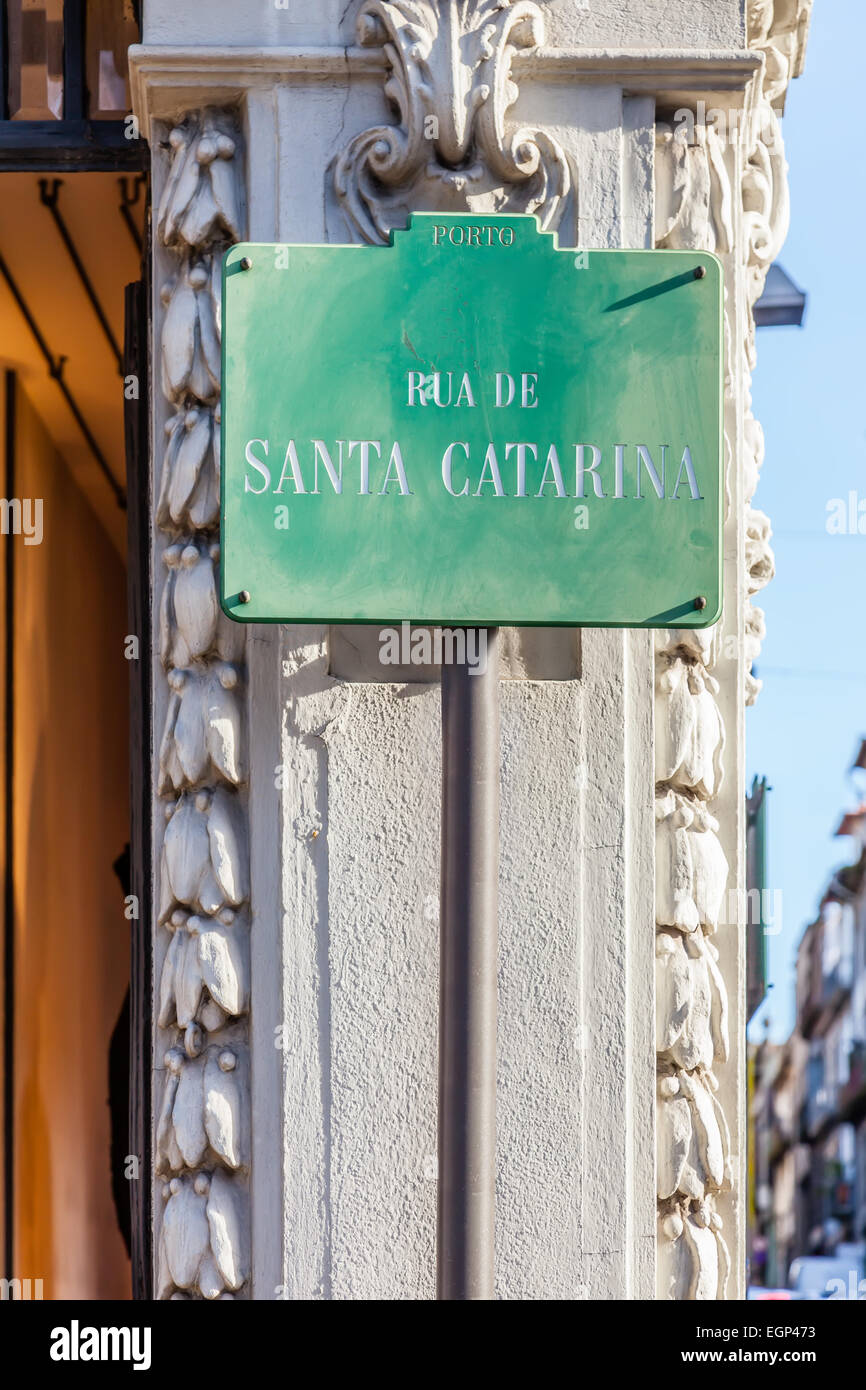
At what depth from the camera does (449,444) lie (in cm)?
441

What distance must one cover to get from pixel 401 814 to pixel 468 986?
37.2 inches

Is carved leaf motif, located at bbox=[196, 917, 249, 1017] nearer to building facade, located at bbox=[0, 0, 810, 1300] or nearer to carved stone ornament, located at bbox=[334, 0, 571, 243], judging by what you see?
building facade, located at bbox=[0, 0, 810, 1300]

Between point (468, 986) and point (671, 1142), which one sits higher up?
point (468, 986)

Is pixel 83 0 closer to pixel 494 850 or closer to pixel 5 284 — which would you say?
pixel 5 284

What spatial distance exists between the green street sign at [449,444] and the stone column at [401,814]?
57 cm

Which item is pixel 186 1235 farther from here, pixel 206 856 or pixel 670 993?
pixel 670 993

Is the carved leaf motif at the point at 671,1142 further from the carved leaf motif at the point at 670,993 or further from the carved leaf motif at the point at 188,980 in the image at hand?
the carved leaf motif at the point at 188,980

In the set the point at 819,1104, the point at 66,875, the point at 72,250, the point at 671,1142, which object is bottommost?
the point at 819,1104

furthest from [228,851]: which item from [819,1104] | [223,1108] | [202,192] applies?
[819,1104]

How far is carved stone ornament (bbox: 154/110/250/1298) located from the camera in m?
4.93

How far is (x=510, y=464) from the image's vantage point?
4.43 m

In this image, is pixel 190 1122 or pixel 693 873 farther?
pixel 693 873

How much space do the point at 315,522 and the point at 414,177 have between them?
3.92 feet

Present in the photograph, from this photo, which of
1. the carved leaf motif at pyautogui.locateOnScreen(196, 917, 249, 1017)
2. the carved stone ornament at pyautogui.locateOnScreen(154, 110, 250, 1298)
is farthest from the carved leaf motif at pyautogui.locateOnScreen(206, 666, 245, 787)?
the carved leaf motif at pyautogui.locateOnScreen(196, 917, 249, 1017)
